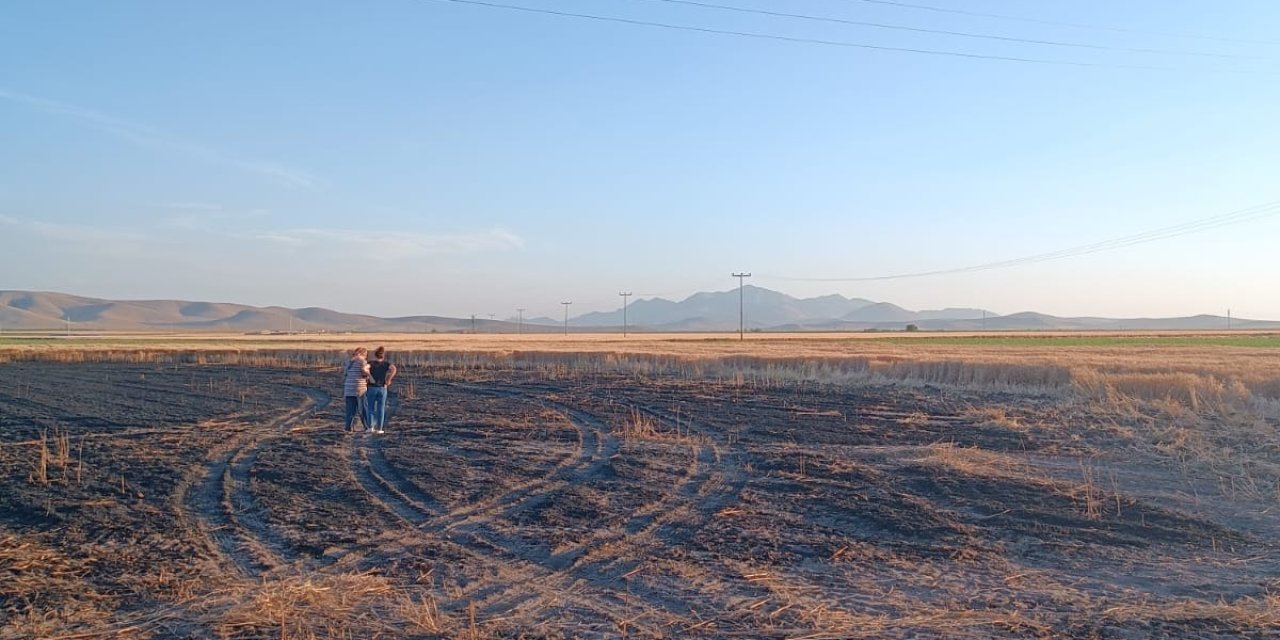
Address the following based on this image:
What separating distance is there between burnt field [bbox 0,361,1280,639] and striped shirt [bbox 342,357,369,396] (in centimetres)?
94

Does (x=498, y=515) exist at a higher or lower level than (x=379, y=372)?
lower

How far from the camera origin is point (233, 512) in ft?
34.6

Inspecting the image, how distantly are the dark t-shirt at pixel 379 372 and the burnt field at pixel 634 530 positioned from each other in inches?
44.5

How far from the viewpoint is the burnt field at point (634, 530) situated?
22.6ft

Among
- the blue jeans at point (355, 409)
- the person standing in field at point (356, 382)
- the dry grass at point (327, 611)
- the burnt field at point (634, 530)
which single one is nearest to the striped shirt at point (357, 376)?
the person standing in field at point (356, 382)

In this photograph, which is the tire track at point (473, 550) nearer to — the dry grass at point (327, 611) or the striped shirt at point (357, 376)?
the dry grass at point (327, 611)

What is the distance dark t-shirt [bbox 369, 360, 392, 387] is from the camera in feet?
58.5

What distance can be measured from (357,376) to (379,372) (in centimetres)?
42

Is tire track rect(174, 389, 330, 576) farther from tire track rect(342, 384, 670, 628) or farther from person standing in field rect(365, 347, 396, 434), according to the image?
person standing in field rect(365, 347, 396, 434)

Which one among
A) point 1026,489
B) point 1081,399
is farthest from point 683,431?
point 1081,399

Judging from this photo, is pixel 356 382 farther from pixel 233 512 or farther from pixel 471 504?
pixel 471 504

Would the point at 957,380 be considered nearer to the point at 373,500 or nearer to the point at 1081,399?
the point at 1081,399

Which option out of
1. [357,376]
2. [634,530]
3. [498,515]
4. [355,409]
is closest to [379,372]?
[357,376]

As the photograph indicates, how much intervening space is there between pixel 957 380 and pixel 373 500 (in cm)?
2552
